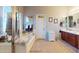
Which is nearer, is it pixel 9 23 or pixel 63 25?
pixel 9 23

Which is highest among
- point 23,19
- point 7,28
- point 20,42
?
point 23,19

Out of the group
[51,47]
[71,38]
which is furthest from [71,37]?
[51,47]

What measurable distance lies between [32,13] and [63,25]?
2.73 ft

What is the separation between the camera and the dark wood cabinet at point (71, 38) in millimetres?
3408

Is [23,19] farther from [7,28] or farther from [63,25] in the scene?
[63,25]

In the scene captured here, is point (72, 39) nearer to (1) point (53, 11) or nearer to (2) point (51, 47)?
(2) point (51, 47)

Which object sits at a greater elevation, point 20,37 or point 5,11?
point 5,11

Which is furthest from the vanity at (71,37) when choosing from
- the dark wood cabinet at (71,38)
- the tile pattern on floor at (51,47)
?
the tile pattern on floor at (51,47)

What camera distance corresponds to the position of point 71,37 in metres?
3.64

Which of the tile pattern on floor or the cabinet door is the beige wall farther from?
the cabinet door

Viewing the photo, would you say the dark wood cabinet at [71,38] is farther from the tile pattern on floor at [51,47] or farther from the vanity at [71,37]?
the tile pattern on floor at [51,47]

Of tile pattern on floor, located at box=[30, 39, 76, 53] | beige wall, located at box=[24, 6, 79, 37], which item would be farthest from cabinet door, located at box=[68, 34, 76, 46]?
beige wall, located at box=[24, 6, 79, 37]
